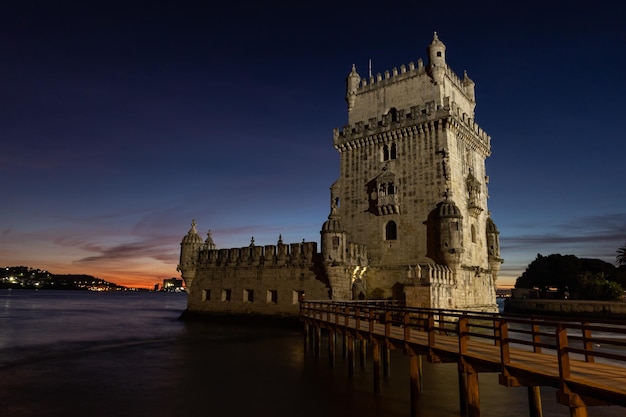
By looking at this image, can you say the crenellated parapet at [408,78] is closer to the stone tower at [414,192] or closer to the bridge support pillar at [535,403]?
the stone tower at [414,192]

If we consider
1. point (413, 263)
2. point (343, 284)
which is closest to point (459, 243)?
point (413, 263)

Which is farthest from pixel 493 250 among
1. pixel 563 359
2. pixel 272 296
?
pixel 563 359

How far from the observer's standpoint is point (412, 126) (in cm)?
3145

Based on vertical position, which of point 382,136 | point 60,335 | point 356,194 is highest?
point 382,136

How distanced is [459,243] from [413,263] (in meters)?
3.60

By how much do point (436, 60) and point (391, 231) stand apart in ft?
44.5

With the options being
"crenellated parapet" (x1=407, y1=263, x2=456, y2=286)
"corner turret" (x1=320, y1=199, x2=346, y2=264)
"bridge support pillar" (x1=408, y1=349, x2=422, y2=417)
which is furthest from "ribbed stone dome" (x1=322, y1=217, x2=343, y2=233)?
"bridge support pillar" (x1=408, y1=349, x2=422, y2=417)

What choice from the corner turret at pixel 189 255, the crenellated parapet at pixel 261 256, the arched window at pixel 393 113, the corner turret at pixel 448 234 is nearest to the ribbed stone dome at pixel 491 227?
the corner turret at pixel 448 234

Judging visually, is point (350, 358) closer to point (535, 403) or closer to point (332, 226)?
point (535, 403)

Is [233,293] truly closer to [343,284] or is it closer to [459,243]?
[343,284]

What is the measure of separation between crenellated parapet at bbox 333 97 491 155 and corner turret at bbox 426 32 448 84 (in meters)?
2.28

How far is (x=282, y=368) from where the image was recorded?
1972cm

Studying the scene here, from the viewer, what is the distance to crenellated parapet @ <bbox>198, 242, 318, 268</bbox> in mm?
32850

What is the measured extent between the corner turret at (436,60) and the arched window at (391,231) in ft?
37.5
